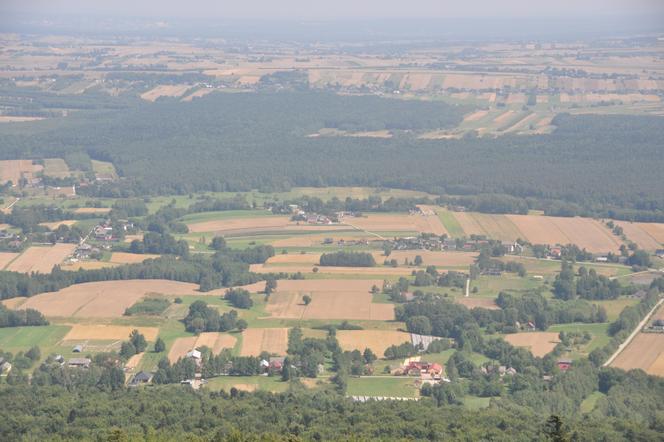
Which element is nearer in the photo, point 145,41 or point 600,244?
point 600,244

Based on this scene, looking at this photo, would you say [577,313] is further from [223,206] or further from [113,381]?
[223,206]

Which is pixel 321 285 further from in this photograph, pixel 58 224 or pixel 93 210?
pixel 93 210

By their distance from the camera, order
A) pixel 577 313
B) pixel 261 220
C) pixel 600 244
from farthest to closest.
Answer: pixel 261 220 → pixel 600 244 → pixel 577 313

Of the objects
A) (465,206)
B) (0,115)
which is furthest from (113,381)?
(0,115)

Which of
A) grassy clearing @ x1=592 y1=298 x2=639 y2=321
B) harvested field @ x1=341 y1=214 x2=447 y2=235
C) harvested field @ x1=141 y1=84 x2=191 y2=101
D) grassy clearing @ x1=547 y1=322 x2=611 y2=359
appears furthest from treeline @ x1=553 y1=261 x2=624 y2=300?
harvested field @ x1=141 y1=84 x2=191 y2=101

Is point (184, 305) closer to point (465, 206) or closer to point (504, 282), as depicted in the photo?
point (504, 282)

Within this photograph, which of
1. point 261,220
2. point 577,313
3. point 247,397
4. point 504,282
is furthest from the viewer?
point 261,220

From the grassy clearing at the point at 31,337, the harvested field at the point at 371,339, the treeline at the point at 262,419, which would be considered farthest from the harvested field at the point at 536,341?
the grassy clearing at the point at 31,337

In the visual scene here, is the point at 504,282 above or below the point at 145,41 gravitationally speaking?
above

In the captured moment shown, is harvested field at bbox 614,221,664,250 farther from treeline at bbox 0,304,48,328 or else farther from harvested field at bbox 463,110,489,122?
harvested field at bbox 463,110,489,122
